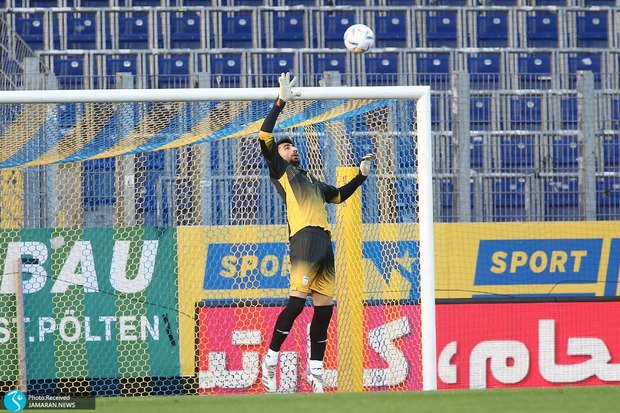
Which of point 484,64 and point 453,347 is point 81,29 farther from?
point 453,347

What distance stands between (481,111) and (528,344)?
3.82 metres

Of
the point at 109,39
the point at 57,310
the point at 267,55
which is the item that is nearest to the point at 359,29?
the point at 57,310

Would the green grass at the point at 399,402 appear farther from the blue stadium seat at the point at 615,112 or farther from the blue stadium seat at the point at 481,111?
the blue stadium seat at the point at 615,112

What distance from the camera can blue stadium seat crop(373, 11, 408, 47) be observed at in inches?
614

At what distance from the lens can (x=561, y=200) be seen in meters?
11.3

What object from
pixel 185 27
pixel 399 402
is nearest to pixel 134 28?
pixel 185 27

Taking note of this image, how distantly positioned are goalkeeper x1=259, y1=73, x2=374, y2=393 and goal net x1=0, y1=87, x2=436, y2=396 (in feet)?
2.87

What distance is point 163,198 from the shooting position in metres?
9.30

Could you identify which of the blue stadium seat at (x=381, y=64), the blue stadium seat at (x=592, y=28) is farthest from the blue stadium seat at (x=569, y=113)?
the blue stadium seat at (x=592, y=28)

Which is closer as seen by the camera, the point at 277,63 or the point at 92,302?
the point at 92,302

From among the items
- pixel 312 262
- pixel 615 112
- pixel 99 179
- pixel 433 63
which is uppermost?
pixel 433 63

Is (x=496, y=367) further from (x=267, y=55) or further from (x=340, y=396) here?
(x=267, y=55)

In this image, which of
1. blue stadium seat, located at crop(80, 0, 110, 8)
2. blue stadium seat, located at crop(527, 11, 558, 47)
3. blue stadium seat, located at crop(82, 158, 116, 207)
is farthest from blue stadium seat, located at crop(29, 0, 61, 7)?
blue stadium seat, located at crop(82, 158, 116, 207)

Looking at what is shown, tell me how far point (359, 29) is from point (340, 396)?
9.49ft
